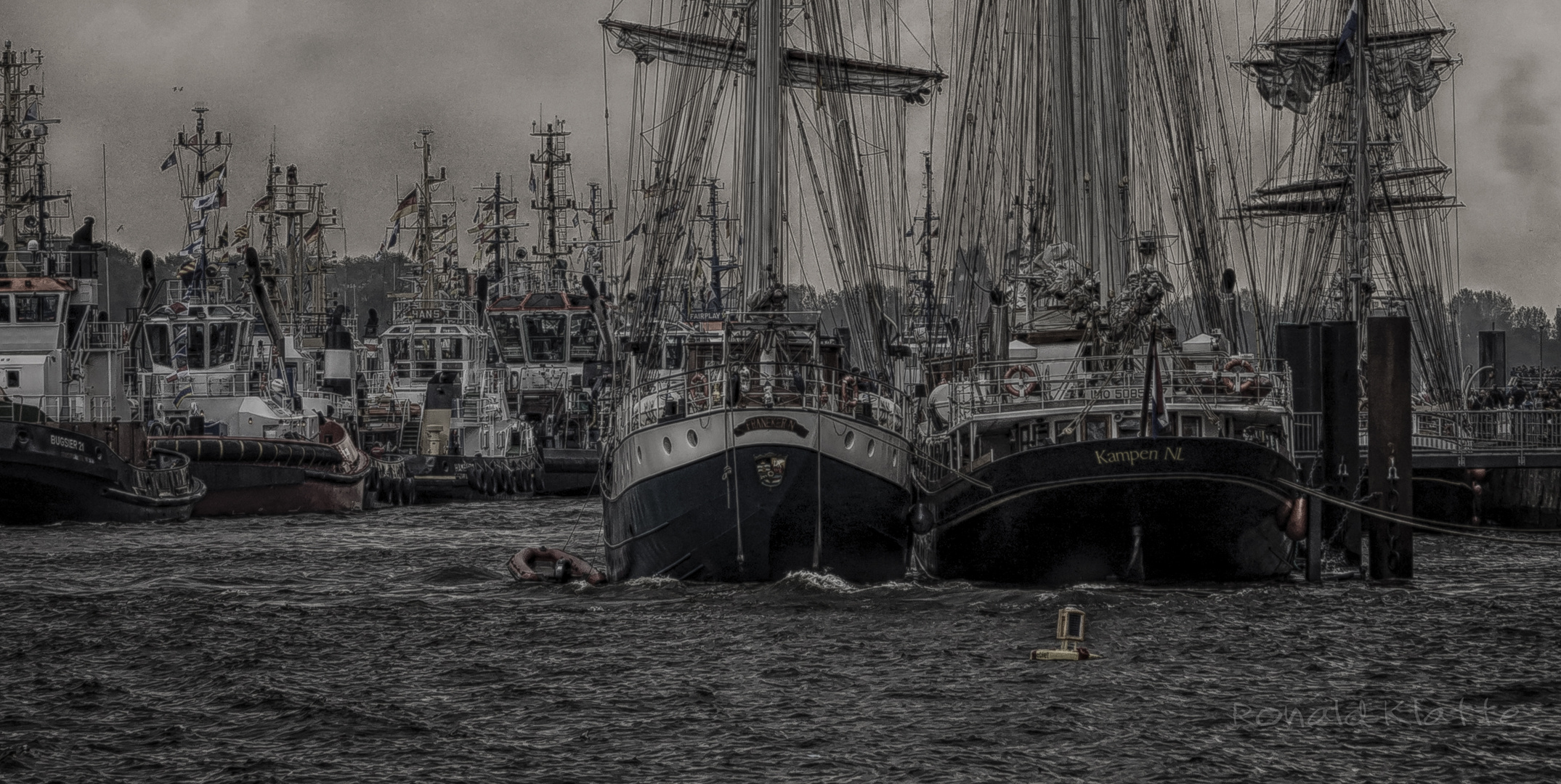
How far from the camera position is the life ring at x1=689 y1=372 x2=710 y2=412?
3120cm

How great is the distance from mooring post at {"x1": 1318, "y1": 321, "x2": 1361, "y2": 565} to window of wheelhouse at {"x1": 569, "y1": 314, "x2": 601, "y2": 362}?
62497 mm

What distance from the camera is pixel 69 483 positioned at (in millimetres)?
51938

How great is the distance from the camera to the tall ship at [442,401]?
75750 mm

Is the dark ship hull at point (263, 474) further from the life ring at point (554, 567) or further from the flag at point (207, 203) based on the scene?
the life ring at point (554, 567)

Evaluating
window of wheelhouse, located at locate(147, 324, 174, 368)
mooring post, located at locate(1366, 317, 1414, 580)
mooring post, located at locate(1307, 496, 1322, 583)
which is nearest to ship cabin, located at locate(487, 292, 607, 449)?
window of wheelhouse, located at locate(147, 324, 174, 368)

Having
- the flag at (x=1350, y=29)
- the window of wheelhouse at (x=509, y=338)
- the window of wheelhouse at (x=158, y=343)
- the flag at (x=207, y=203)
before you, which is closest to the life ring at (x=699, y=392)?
the flag at (x=1350, y=29)

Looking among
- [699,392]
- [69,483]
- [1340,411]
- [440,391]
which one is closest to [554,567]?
[699,392]

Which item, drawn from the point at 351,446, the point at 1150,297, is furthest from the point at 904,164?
the point at 351,446

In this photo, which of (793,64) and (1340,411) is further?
(793,64)

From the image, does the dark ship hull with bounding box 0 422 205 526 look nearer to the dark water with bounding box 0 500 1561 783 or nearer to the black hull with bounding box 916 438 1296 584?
the dark water with bounding box 0 500 1561 783

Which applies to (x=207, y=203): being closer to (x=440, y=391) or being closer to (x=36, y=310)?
(x=36, y=310)

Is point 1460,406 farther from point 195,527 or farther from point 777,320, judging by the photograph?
point 195,527

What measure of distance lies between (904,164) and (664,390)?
13.7 metres

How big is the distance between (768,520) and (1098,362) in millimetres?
9017
